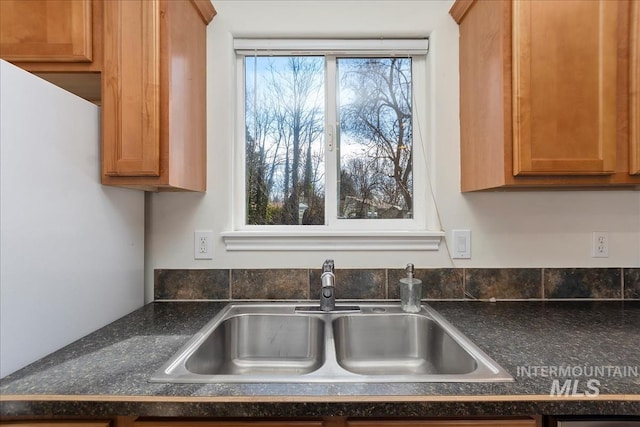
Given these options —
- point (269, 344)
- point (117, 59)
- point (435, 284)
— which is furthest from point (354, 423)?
point (117, 59)

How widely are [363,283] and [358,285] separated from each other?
2 centimetres

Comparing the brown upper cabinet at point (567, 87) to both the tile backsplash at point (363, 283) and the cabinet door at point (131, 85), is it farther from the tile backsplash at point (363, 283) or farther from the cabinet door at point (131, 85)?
the cabinet door at point (131, 85)

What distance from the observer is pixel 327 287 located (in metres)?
1.23

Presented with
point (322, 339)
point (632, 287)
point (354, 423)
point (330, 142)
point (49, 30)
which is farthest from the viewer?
point (330, 142)

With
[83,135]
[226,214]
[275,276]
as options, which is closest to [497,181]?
[275,276]

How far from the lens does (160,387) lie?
2.32ft

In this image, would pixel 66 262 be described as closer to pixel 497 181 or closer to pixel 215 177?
pixel 215 177

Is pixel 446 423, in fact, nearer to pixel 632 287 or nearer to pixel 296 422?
pixel 296 422

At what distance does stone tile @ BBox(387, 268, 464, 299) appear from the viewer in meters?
1.40

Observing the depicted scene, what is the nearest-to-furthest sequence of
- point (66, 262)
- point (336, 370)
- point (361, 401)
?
point (361, 401), point (336, 370), point (66, 262)

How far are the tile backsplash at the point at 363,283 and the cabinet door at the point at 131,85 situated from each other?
58cm

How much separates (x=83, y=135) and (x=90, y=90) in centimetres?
35

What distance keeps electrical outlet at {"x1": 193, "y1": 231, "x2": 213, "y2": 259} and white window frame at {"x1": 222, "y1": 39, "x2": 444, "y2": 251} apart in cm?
8

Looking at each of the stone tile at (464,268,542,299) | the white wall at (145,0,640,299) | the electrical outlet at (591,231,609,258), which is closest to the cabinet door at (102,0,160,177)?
the white wall at (145,0,640,299)
